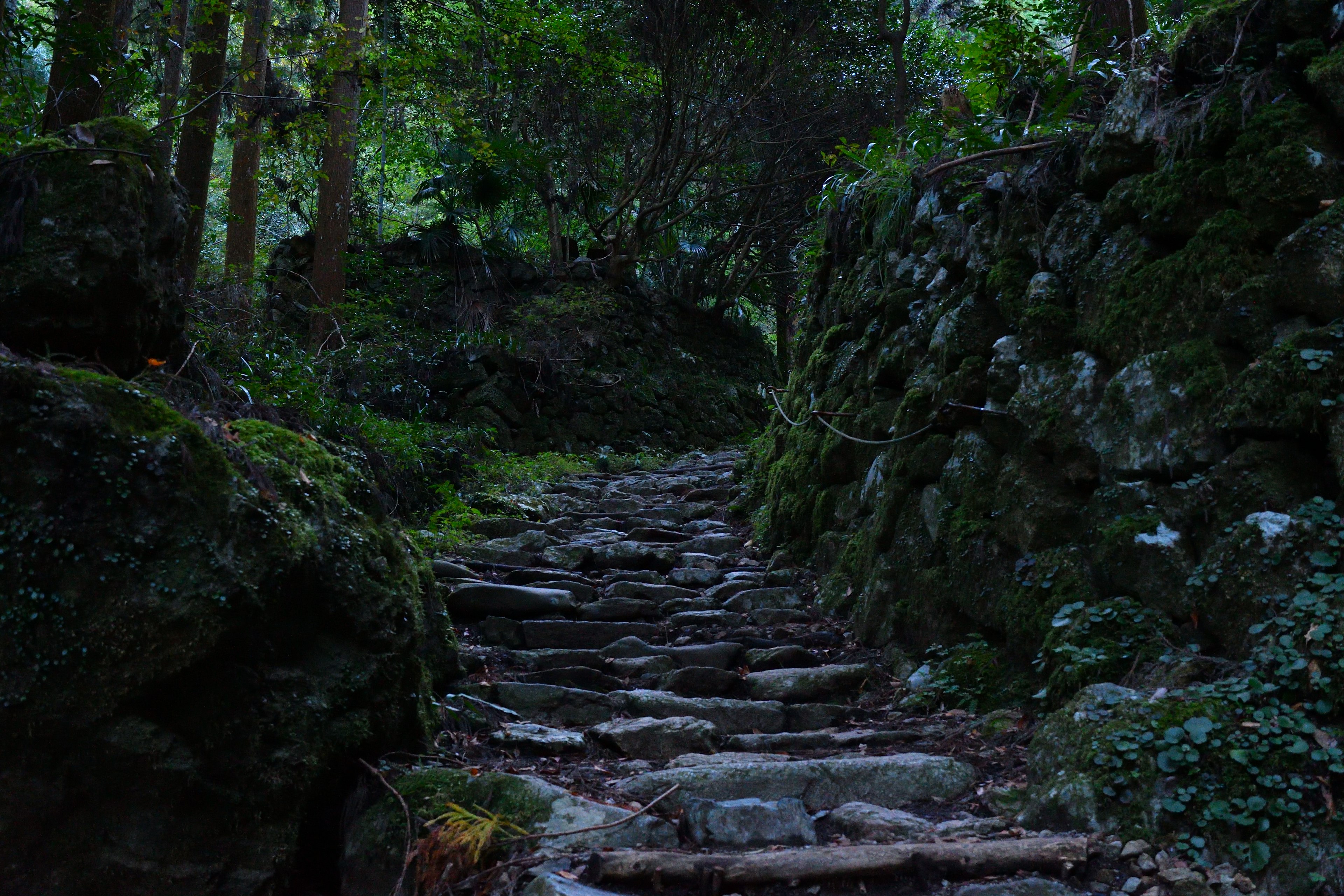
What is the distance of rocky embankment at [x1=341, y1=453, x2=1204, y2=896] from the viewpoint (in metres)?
2.47

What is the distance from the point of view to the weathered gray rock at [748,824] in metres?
2.76

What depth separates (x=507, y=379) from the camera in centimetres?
1241

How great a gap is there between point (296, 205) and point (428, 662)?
9831mm

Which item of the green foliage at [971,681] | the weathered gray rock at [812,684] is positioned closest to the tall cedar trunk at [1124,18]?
the green foliage at [971,681]

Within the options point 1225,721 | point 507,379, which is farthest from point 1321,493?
point 507,379

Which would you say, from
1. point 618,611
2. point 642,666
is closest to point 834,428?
point 618,611

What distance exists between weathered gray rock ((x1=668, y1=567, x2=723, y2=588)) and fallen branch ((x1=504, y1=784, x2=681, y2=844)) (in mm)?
3214

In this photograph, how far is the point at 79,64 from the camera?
15.0 feet

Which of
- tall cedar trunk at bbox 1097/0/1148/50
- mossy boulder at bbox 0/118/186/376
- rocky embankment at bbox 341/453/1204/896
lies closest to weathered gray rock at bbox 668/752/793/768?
rocky embankment at bbox 341/453/1204/896

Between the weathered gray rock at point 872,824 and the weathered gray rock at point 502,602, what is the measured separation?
8.26 ft

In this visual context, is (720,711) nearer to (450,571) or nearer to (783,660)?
(783,660)

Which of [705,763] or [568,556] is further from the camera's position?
[568,556]

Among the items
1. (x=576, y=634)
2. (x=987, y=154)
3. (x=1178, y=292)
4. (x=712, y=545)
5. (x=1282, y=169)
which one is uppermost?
(x=987, y=154)

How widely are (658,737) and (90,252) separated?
2780mm
